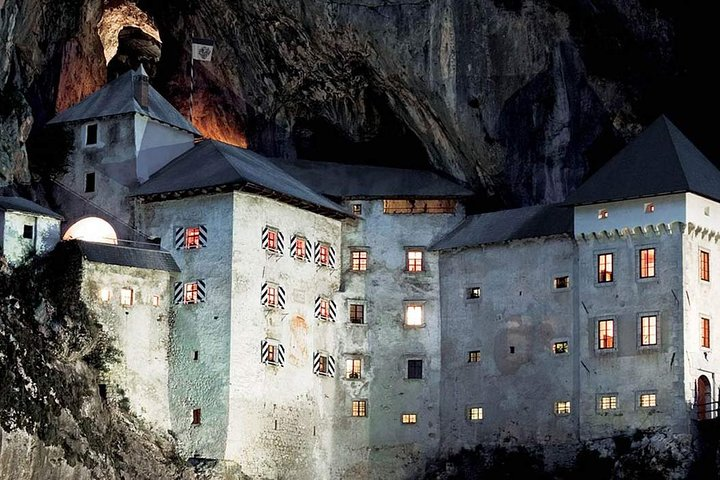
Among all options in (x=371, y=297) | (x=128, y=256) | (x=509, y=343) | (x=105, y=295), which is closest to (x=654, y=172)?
(x=509, y=343)

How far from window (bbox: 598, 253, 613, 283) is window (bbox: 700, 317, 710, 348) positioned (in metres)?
4.55

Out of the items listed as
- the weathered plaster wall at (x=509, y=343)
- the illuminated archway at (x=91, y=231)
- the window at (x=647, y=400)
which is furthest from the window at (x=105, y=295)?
the window at (x=647, y=400)

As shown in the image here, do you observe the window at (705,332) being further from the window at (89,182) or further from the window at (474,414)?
the window at (89,182)

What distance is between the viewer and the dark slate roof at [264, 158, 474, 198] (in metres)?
87.8

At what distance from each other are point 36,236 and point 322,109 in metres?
19.9

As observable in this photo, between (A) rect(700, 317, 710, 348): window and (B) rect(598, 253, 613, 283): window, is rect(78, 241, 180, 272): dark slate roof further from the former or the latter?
(A) rect(700, 317, 710, 348): window

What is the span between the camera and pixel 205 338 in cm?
8025

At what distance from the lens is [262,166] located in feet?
284

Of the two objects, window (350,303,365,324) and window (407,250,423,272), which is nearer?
window (350,303,365,324)

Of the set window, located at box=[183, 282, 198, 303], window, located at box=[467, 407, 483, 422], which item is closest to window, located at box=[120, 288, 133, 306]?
window, located at box=[183, 282, 198, 303]

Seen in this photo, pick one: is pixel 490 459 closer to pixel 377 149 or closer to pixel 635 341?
pixel 635 341

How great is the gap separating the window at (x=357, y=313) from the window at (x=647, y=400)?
14.9 meters

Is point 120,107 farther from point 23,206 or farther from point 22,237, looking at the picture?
point 22,237

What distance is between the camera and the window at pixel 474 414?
274 feet
